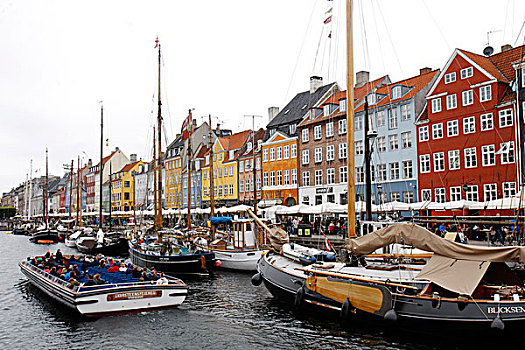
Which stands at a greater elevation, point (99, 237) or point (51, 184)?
point (51, 184)

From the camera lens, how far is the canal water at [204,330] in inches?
554

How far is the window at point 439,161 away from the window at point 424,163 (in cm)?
79

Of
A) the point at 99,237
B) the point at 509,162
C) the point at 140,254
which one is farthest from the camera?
the point at 99,237

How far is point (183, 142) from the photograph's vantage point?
269 ft

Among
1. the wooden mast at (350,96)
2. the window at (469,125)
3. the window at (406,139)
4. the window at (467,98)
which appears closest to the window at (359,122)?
the window at (406,139)

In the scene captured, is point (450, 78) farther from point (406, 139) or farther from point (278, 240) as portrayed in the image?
point (278, 240)

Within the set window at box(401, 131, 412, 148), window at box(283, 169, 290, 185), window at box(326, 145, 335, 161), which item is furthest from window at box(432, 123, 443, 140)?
window at box(283, 169, 290, 185)

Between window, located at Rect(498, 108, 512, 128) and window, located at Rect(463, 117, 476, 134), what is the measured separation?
217 cm

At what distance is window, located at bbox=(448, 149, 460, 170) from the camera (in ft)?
124

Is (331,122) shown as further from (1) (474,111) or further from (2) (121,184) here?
(2) (121,184)

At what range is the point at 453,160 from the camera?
3809cm

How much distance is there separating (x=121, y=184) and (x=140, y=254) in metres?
76.4

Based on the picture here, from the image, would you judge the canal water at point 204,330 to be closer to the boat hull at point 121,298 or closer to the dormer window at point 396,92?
the boat hull at point 121,298

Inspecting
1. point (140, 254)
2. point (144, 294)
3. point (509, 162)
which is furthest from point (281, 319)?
point (509, 162)
